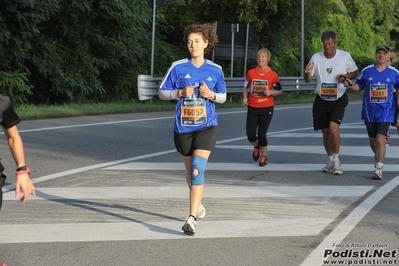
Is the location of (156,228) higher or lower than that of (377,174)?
higher

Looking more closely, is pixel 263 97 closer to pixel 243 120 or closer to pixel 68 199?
pixel 68 199

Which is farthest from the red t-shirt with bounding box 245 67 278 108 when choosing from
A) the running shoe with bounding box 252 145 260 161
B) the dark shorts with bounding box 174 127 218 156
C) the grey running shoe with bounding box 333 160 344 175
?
the dark shorts with bounding box 174 127 218 156

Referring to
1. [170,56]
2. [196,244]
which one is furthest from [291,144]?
[170,56]

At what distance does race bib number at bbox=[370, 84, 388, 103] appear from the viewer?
442 inches

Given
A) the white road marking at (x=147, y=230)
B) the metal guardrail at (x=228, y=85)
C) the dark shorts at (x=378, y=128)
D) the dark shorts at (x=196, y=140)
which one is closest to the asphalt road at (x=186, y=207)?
the white road marking at (x=147, y=230)

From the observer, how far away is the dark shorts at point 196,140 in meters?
7.84

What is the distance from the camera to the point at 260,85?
12.6m

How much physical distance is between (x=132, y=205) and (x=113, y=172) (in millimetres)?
2363

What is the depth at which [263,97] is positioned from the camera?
41.5 feet

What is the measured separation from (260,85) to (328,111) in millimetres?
1266

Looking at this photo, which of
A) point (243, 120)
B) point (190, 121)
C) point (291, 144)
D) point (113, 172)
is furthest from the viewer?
point (243, 120)

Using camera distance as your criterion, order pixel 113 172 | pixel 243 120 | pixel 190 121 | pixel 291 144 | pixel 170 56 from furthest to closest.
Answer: pixel 170 56 → pixel 243 120 → pixel 291 144 → pixel 113 172 → pixel 190 121

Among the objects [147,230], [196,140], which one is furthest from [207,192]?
[147,230]

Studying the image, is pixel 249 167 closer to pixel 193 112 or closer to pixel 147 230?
pixel 193 112
